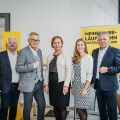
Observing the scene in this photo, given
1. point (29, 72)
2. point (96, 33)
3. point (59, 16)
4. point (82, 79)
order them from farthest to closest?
1. point (59, 16)
2. point (96, 33)
3. point (29, 72)
4. point (82, 79)

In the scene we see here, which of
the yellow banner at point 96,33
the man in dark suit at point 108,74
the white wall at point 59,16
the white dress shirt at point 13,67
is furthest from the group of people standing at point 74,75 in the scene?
the white wall at point 59,16

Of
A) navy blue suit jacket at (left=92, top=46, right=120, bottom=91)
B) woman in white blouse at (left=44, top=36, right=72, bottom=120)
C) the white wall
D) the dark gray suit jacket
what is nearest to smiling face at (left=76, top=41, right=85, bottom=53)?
woman in white blouse at (left=44, top=36, right=72, bottom=120)

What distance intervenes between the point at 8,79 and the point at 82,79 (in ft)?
3.51

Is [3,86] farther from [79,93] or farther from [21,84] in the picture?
[79,93]

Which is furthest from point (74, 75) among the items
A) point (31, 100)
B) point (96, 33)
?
point (96, 33)

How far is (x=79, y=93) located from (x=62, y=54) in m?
0.56

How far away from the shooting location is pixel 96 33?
2809mm

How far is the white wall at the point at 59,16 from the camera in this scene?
3.30 m

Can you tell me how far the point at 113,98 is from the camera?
1.91 m

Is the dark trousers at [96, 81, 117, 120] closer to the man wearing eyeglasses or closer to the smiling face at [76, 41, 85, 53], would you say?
the smiling face at [76, 41, 85, 53]

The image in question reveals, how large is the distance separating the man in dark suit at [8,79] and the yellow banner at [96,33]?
139cm

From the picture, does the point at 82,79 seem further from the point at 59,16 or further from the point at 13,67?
the point at 59,16

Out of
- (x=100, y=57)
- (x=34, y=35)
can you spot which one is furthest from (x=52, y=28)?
(x=100, y=57)

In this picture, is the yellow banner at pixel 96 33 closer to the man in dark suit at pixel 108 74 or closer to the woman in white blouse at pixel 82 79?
the man in dark suit at pixel 108 74
